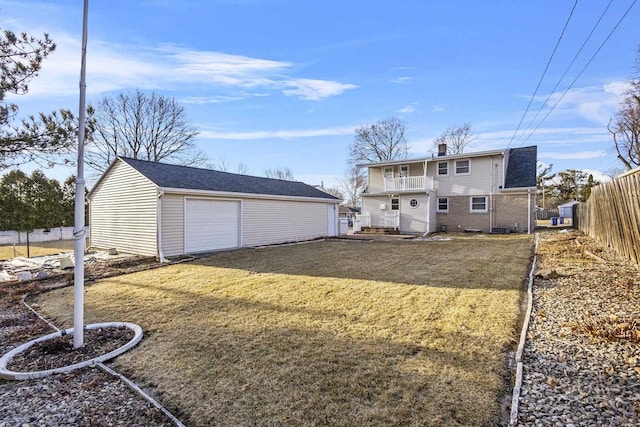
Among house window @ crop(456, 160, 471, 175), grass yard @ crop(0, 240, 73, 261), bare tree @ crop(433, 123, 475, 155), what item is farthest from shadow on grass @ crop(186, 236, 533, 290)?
bare tree @ crop(433, 123, 475, 155)

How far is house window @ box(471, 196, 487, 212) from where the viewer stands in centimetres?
1859

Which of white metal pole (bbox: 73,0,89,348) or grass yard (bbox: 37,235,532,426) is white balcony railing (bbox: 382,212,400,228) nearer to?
grass yard (bbox: 37,235,532,426)

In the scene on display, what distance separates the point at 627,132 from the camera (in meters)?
25.6

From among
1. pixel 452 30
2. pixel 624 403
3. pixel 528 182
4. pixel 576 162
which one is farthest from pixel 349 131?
pixel 624 403

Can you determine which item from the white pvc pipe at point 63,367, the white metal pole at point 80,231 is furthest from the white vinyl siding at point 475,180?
the white metal pole at point 80,231

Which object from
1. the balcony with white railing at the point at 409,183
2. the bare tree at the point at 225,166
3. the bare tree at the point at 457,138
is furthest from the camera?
the bare tree at the point at 225,166

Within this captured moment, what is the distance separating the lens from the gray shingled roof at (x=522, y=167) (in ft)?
58.9

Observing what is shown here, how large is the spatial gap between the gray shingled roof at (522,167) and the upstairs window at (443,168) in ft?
10.9

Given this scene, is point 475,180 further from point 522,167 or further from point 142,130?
point 142,130

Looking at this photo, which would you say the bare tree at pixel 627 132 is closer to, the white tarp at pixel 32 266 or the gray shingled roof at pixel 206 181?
the gray shingled roof at pixel 206 181

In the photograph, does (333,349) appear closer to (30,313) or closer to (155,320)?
(155,320)

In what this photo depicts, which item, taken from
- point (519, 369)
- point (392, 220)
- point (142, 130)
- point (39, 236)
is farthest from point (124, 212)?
point (142, 130)

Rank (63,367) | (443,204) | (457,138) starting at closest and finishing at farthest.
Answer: (63,367) → (443,204) → (457,138)

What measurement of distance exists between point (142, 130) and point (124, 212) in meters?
19.5
